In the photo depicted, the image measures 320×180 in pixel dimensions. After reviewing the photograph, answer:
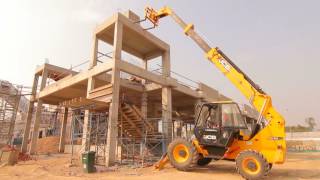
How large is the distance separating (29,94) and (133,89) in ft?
47.6

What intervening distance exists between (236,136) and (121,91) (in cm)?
1347

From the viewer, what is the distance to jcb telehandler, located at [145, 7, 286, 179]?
10.2 m

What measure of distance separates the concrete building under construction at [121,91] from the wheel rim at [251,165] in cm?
822

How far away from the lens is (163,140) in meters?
19.0

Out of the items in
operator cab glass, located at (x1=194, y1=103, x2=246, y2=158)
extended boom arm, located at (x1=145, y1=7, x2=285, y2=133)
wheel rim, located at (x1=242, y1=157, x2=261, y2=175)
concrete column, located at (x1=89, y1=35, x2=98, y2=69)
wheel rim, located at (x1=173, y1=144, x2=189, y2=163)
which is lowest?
wheel rim, located at (x1=242, y1=157, x2=261, y2=175)

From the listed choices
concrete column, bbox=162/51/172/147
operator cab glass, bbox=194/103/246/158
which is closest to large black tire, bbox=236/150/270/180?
operator cab glass, bbox=194/103/246/158

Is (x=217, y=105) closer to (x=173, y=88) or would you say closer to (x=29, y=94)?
(x=173, y=88)

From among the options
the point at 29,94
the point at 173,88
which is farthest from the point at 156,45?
the point at 29,94

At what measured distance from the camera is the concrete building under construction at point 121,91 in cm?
1631

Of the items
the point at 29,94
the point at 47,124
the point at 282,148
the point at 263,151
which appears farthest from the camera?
the point at 47,124

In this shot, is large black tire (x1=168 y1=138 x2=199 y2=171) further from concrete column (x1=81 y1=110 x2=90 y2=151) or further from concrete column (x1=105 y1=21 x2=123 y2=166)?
concrete column (x1=81 y1=110 x2=90 y2=151)

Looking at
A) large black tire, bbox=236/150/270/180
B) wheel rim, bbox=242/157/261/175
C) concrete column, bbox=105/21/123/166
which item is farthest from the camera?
concrete column, bbox=105/21/123/166

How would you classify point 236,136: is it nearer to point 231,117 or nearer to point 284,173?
point 231,117

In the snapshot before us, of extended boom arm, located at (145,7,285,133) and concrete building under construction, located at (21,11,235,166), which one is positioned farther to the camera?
concrete building under construction, located at (21,11,235,166)
